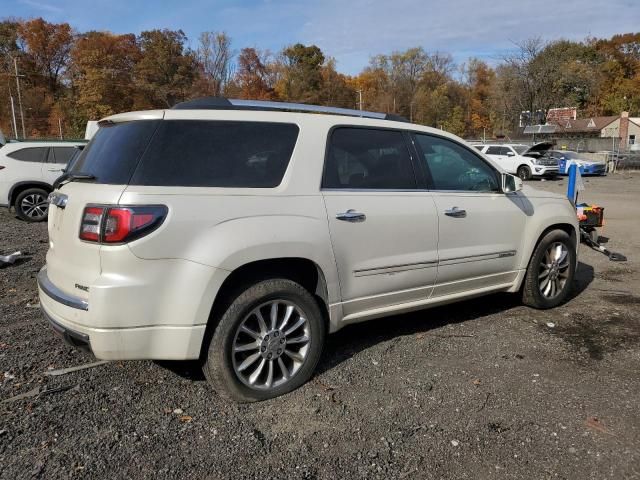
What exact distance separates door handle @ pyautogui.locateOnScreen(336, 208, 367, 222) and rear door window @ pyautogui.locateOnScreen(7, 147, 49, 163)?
10458 millimetres

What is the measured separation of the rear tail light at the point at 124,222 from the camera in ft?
9.64

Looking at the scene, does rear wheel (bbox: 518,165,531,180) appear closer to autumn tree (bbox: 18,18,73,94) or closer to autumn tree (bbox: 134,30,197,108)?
autumn tree (bbox: 134,30,197,108)

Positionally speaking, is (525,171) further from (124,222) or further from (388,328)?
(124,222)

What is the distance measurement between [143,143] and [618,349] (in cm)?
386

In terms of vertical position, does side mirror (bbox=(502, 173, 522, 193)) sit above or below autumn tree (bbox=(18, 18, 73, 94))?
below

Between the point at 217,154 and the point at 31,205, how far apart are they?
1010 cm

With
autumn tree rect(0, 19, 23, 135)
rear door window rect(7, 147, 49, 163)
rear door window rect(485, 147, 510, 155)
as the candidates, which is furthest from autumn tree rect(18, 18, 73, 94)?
rear door window rect(7, 147, 49, 163)

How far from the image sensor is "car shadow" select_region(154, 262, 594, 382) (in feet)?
13.0

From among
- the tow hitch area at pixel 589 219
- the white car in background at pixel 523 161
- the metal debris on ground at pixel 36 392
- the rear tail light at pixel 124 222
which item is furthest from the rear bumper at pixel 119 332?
the white car in background at pixel 523 161

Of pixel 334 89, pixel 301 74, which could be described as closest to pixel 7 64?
pixel 301 74

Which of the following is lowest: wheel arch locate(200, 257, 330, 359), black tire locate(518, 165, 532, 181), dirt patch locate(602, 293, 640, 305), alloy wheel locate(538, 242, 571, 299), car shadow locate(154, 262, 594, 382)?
black tire locate(518, 165, 532, 181)

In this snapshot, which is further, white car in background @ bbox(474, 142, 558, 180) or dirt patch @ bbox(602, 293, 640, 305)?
white car in background @ bbox(474, 142, 558, 180)

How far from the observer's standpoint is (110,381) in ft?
12.1

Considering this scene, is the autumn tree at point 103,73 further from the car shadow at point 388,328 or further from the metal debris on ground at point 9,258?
the car shadow at point 388,328
